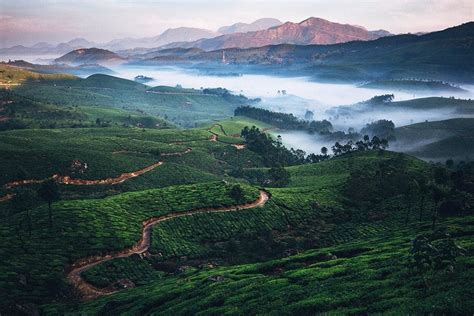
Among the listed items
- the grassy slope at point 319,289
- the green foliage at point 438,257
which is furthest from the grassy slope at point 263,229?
the green foliage at point 438,257

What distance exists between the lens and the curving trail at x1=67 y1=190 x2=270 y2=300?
79875 mm

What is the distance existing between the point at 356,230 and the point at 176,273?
2151 inches

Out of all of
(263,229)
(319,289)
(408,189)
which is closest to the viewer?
(319,289)

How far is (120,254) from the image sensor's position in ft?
306

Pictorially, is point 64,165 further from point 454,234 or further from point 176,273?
point 454,234

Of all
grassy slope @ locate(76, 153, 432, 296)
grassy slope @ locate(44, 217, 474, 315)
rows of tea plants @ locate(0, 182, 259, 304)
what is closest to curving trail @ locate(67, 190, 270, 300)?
rows of tea plants @ locate(0, 182, 259, 304)

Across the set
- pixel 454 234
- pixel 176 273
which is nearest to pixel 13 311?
pixel 176 273

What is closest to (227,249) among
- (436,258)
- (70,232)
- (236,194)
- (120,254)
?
(236,194)

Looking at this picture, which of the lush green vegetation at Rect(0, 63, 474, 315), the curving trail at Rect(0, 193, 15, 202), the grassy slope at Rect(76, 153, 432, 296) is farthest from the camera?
the curving trail at Rect(0, 193, 15, 202)

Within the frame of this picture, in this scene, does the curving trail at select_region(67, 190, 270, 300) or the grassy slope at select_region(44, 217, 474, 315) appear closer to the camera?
the grassy slope at select_region(44, 217, 474, 315)

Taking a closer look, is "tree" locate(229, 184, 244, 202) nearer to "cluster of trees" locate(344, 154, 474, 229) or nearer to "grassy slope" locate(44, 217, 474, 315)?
"cluster of trees" locate(344, 154, 474, 229)

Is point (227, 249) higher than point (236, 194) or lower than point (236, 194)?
lower

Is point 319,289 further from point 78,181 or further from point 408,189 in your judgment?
point 78,181

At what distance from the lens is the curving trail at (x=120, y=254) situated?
79.9m
